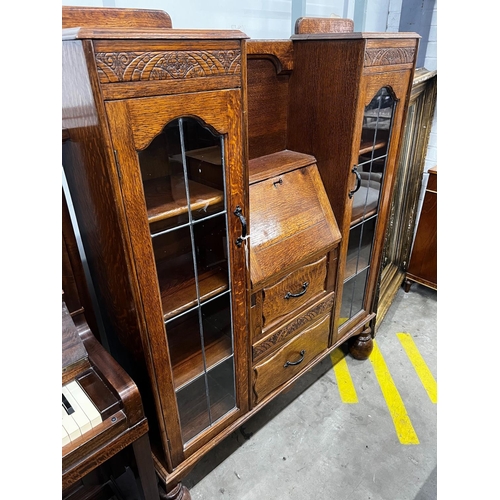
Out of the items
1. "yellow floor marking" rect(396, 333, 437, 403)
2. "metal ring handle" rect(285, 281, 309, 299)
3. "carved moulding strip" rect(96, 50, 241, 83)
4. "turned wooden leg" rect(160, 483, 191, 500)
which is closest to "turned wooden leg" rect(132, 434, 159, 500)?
"turned wooden leg" rect(160, 483, 191, 500)

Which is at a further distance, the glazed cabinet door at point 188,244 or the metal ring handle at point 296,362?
the metal ring handle at point 296,362

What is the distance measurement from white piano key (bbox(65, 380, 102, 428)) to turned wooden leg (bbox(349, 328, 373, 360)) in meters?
1.43

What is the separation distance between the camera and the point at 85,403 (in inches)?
35.4

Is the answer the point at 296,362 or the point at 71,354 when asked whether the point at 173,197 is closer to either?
the point at 71,354

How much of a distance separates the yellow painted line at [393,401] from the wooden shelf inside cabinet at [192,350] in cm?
95

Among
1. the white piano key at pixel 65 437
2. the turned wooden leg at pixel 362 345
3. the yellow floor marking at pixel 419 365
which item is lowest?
the yellow floor marking at pixel 419 365

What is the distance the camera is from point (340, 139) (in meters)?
1.32

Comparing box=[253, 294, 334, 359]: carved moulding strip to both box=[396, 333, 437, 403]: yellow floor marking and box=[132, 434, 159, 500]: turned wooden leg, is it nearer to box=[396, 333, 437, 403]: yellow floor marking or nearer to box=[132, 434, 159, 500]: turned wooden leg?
box=[132, 434, 159, 500]: turned wooden leg

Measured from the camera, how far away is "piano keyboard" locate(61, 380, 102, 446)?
847 millimetres

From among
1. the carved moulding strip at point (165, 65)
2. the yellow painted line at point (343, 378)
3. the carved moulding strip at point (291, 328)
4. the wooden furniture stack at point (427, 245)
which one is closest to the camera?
the carved moulding strip at point (165, 65)

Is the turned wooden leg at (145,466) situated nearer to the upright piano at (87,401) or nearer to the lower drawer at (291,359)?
the upright piano at (87,401)

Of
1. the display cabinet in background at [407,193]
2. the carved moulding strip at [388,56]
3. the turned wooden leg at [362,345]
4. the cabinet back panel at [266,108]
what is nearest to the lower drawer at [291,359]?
the turned wooden leg at [362,345]

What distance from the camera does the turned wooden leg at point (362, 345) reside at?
1977 mm

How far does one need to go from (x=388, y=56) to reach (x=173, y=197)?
0.89 metres
